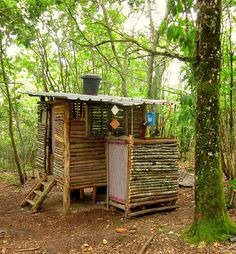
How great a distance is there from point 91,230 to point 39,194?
2547mm

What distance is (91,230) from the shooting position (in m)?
6.51

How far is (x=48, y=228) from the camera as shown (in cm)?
691

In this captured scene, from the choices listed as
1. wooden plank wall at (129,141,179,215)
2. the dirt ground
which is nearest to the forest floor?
the dirt ground

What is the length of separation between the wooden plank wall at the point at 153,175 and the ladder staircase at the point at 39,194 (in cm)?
243

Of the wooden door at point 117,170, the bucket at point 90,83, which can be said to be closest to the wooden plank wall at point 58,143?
the bucket at point 90,83

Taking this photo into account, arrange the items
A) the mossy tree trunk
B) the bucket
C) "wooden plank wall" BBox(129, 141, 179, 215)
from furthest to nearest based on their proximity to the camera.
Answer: the bucket → "wooden plank wall" BBox(129, 141, 179, 215) → the mossy tree trunk

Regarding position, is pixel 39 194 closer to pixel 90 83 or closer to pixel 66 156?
pixel 66 156

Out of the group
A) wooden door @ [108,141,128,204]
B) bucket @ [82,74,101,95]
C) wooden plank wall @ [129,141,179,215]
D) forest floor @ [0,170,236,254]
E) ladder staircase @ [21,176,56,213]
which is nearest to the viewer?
forest floor @ [0,170,236,254]

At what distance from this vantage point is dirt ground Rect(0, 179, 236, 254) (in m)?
5.01

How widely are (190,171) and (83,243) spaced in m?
6.78

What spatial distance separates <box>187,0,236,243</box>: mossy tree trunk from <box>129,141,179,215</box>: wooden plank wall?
2480mm

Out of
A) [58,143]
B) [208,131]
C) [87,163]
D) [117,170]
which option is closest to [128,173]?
[117,170]

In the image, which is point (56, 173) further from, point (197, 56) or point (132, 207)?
point (197, 56)

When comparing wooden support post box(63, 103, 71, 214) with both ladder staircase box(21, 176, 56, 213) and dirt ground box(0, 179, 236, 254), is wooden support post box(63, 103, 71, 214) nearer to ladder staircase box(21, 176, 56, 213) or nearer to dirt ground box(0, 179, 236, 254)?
dirt ground box(0, 179, 236, 254)
